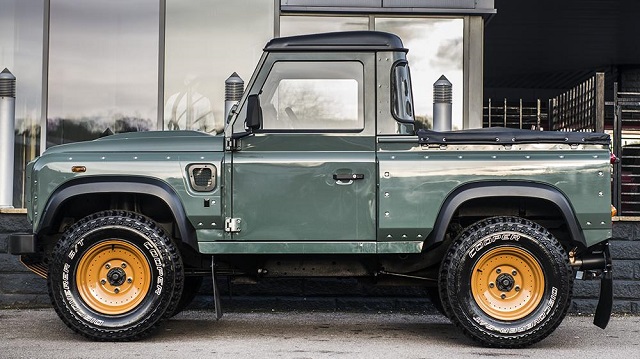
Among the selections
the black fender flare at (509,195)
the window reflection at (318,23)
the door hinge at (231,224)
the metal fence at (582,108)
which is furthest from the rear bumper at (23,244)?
the metal fence at (582,108)

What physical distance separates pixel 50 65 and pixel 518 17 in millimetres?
10056

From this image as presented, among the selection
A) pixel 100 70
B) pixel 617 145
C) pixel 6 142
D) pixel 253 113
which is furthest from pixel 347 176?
pixel 100 70

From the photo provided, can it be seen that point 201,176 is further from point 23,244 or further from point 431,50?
point 431,50

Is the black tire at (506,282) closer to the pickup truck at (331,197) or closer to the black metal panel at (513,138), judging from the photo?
the pickup truck at (331,197)

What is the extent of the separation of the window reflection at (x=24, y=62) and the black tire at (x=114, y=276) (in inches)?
168

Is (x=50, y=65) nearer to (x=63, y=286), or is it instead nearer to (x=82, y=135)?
(x=82, y=135)

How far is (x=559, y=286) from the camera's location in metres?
6.63

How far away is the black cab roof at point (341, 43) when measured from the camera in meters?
7.02

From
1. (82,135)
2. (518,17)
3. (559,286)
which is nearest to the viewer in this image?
(559,286)

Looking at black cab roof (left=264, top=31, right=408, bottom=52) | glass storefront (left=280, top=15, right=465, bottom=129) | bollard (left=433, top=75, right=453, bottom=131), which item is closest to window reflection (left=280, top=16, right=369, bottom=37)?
glass storefront (left=280, top=15, right=465, bottom=129)

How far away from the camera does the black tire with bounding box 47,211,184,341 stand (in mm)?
6691

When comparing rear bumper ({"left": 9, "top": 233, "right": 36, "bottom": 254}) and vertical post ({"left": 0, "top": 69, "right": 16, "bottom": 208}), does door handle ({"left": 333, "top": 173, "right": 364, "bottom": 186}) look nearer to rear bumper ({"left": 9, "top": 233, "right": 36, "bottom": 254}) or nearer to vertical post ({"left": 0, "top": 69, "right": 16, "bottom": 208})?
rear bumper ({"left": 9, "top": 233, "right": 36, "bottom": 254})

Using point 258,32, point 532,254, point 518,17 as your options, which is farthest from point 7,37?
point 518,17

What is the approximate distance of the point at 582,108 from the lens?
32.9 ft
